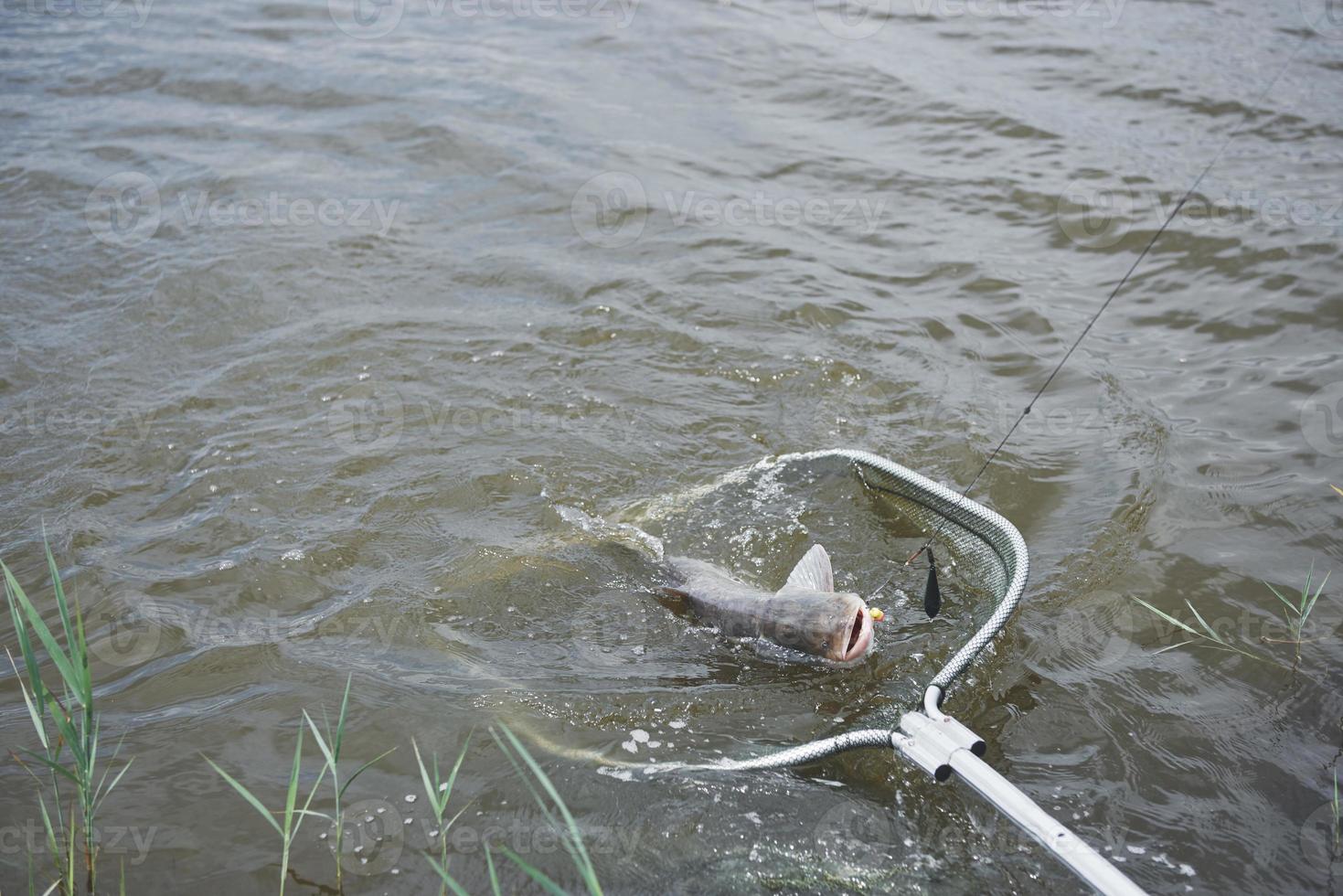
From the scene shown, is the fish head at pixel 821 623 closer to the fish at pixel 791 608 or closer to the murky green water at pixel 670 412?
the fish at pixel 791 608

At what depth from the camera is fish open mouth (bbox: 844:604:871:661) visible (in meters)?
3.68

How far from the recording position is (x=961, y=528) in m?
4.32

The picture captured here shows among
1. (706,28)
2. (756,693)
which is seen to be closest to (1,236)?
(756,693)

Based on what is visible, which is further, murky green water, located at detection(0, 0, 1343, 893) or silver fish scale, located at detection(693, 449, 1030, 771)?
murky green water, located at detection(0, 0, 1343, 893)

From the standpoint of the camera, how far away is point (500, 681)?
4.05m

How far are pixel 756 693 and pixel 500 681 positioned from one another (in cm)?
100

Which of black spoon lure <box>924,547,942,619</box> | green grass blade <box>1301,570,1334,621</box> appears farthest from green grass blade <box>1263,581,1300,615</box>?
black spoon lure <box>924,547,942,619</box>

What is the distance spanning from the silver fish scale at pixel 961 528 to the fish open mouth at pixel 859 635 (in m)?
0.27

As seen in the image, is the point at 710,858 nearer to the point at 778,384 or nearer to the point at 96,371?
the point at 778,384

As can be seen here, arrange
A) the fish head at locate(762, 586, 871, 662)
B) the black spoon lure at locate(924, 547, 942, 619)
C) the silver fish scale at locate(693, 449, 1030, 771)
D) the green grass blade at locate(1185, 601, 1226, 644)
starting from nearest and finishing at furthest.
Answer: the silver fish scale at locate(693, 449, 1030, 771), the fish head at locate(762, 586, 871, 662), the black spoon lure at locate(924, 547, 942, 619), the green grass blade at locate(1185, 601, 1226, 644)

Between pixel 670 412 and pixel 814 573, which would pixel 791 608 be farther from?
pixel 670 412

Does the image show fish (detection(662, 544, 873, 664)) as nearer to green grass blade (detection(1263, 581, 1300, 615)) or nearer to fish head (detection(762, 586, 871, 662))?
fish head (detection(762, 586, 871, 662))

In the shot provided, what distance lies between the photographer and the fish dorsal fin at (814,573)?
401 centimetres

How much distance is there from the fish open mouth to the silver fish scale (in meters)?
0.27
